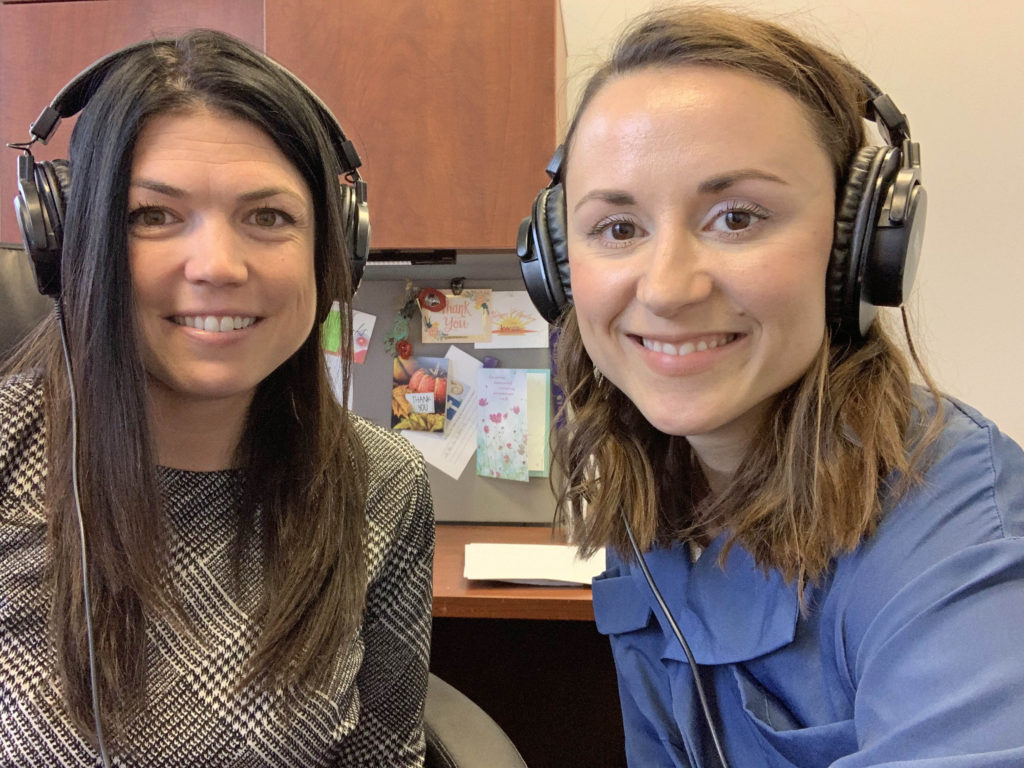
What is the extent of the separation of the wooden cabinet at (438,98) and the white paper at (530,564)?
49 cm

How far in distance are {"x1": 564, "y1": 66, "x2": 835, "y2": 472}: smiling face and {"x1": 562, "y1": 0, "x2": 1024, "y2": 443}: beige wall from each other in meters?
0.98

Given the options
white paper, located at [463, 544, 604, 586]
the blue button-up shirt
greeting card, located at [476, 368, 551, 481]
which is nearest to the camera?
the blue button-up shirt

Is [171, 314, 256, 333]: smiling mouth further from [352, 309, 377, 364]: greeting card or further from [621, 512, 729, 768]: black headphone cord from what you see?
[352, 309, 377, 364]: greeting card

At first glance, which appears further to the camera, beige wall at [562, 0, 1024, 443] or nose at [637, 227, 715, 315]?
beige wall at [562, 0, 1024, 443]

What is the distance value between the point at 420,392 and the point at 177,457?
0.68 m

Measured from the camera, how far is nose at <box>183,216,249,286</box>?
0.71m

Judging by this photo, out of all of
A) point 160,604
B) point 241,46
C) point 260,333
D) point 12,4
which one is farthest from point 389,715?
point 12,4

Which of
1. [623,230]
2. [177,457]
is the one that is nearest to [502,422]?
[177,457]

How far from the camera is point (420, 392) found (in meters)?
1.49

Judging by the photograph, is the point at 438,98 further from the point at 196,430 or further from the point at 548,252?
the point at 196,430


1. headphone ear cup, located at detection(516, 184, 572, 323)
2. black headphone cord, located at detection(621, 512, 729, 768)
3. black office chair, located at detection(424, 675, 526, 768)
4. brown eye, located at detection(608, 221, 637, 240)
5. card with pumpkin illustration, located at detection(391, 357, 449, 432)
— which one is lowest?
black office chair, located at detection(424, 675, 526, 768)

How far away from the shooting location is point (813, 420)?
0.66 meters

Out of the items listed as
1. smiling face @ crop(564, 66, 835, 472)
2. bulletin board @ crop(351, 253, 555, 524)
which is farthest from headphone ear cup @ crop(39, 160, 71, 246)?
bulletin board @ crop(351, 253, 555, 524)

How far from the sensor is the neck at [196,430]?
827 millimetres
